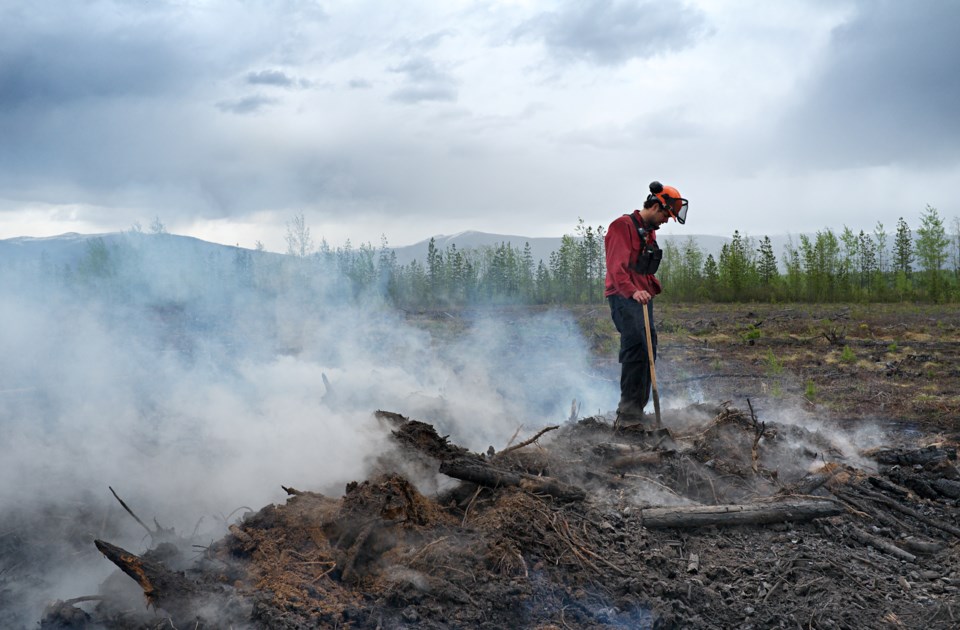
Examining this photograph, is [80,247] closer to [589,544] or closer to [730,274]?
[589,544]

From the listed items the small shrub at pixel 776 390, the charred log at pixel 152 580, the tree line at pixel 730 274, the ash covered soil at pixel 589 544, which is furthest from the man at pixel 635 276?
the tree line at pixel 730 274

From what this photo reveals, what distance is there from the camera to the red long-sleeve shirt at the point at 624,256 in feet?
19.4

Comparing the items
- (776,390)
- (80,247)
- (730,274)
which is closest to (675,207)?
(776,390)

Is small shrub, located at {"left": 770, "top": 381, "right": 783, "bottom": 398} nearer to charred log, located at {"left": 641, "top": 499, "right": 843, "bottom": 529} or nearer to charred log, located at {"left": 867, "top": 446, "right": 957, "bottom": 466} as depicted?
charred log, located at {"left": 867, "top": 446, "right": 957, "bottom": 466}

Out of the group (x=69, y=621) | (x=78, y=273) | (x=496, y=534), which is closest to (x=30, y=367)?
(x=78, y=273)

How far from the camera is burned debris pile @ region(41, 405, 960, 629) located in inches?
119

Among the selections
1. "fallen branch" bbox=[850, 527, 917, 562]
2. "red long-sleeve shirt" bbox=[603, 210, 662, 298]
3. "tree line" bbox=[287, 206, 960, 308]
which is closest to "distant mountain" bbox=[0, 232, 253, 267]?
"red long-sleeve shirt" bbox=[603, 210, 662, 298]

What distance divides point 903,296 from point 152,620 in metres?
40.9

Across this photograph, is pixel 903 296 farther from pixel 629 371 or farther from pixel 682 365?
pixel 629 371

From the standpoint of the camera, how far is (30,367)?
6.07 m

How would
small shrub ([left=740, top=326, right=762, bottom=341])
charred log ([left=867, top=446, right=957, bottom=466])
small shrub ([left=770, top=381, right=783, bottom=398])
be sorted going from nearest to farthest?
charred log ([left=867, top=446, right=957, bottom=466]) → small shrub ([left=770, top=381, right=783, bottom=398]) → small shrub ([left=740, top=326, right=762, bottom=341])

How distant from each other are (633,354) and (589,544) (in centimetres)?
263

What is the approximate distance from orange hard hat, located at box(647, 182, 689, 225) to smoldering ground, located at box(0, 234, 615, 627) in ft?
8.07

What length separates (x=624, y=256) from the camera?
593 centimetres
